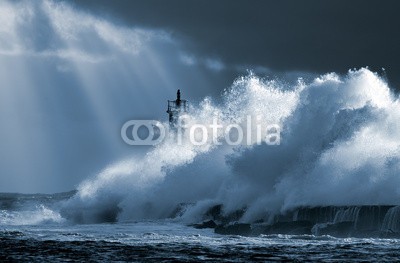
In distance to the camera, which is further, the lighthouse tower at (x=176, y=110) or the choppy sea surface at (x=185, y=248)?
the lighthouse tower at (x=176, y=110)

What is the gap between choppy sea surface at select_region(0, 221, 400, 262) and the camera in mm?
16609

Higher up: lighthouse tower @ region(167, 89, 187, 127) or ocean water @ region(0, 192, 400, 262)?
lighthouse tower @ region(167, 89, 187, 127)

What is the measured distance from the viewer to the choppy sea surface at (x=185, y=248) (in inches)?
654

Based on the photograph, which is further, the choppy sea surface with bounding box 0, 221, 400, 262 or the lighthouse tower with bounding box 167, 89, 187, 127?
the lighthouse tower with bounding box 167, 89, 187, 127

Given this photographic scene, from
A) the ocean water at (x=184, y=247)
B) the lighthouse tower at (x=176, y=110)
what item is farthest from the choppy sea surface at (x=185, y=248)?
the lighthouse tower at (x=176, y=110)

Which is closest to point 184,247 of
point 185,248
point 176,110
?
point 185,248

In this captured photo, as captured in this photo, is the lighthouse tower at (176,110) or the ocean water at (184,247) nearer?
the ocean water at (184,247)

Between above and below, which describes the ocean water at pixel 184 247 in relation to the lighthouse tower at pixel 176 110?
below

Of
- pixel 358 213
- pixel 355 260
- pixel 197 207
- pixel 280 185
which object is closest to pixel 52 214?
pixel 197 207

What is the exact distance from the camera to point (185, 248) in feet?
62.1

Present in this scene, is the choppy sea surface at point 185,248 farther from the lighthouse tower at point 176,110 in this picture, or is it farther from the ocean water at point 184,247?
the lighthouse tower at point 176,110

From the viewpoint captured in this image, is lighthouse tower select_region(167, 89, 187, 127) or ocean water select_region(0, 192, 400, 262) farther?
lighthouse tower select_region(167, 89, 187, 127)

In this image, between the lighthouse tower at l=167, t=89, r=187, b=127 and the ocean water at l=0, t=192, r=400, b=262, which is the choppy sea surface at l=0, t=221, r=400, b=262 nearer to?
the ocean water at l=0, t=192, r=400, b=262

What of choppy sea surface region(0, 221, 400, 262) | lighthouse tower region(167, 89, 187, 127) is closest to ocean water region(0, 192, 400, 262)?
choppy sea surface region(0, 221, 400, 262)
